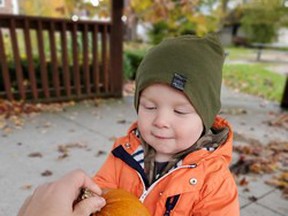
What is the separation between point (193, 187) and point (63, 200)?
57 centimetres

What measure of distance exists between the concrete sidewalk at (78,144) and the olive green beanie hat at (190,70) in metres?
1.43

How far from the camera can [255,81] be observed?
9570mm

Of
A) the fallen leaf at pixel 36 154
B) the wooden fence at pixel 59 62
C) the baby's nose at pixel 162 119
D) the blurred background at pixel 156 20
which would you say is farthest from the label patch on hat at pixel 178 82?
the wooden fence at pixel 59 62

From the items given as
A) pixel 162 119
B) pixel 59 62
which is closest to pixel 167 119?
pixel 162 119

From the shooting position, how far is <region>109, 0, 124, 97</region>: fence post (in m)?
5.68

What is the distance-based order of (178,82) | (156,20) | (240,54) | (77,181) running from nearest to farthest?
(77,181) < (178,82) < (156,20) < (240,54)

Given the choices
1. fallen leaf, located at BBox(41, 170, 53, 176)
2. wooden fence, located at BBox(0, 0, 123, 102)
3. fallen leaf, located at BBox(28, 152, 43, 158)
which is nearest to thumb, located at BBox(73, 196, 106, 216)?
fallen leaf, located at BBox(41, 170, 53, 176)

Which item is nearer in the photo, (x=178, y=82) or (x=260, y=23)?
(x=178, y=82)

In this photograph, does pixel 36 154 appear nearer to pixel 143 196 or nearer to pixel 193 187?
pixel 143 196

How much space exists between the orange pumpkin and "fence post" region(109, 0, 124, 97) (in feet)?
15.8

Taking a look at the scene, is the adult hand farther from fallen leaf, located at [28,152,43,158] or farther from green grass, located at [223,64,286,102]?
green grass, located at [223,64,286,102]

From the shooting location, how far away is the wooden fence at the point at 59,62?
4984 mm

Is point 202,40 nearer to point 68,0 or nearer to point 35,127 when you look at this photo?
point 35,127

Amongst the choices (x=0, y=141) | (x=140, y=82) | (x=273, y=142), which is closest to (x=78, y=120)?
(x=0, y=141)
